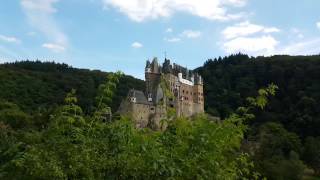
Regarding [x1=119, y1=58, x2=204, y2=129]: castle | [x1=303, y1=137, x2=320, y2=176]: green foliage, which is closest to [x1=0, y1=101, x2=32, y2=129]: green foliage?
[x1=119, y1=58, x2=204, y2=129]: castle

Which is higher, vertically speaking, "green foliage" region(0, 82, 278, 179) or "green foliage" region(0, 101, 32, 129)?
"green foliage" region(0, 101, 32, 129)

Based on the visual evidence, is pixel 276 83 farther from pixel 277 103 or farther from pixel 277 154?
pixel 277 154

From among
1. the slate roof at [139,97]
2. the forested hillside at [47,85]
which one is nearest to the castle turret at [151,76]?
the slate roof at [139,97]

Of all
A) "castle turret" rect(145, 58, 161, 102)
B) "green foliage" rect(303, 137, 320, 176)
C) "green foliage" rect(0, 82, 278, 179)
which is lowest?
"green foliage" rect(303, 137, 320, 176)

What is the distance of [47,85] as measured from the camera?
391ft

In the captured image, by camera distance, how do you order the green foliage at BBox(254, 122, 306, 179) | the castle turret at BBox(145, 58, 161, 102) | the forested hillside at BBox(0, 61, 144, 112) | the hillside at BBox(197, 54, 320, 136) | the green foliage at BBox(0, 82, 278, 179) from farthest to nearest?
the forested hillside at BBox(0, 61, 144, 112) → the hillside at BBox(197, 54, 320, 136) → the castle turret at BBox(145, 58, 161, 102) → the green foliage at BBox(254, 122, 306, 179) → the green foliage at BBox(0, 82, 278, 179)

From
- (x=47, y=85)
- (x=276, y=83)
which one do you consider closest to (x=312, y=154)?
(x=276, y=83)

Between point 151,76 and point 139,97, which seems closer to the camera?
point 139,97

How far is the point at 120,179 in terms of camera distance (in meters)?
6.04

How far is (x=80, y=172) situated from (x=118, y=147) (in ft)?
1.75

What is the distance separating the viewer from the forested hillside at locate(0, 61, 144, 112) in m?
103

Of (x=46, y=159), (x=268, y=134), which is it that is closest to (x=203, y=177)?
(x=46, y=159)

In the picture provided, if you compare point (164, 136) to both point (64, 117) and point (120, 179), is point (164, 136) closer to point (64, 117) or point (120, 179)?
point (120, 179)

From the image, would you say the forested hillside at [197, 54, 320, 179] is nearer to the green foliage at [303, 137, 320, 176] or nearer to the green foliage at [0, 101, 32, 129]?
the green foliage at [303, 137, 320, 176]
